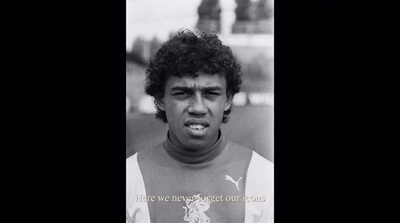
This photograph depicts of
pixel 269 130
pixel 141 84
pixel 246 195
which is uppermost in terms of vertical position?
pixel 141 84

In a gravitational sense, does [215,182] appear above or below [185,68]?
below

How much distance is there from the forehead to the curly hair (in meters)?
0.02

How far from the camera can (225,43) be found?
188 inches

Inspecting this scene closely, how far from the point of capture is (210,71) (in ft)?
15.4

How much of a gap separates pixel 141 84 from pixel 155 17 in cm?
45

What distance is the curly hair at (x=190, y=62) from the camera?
470 centimetres

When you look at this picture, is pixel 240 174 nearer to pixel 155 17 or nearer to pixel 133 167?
pixel 133 167

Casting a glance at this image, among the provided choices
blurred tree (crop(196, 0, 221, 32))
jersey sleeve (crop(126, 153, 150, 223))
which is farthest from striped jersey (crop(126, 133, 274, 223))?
blurred tree (crop(196, 0, 221, 32))

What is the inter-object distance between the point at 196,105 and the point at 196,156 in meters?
0.34

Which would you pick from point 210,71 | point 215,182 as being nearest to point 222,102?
point 210,71

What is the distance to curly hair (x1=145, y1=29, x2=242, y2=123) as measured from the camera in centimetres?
470

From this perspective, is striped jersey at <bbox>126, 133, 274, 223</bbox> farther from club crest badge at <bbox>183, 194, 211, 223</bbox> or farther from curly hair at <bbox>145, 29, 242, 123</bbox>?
curly hair at <bbox>145, 29, 242, 123</bbox>

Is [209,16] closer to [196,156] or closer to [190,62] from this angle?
[190,62]

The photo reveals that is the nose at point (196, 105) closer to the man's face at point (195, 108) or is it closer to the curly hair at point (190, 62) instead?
the man's face at point (195, 108)
